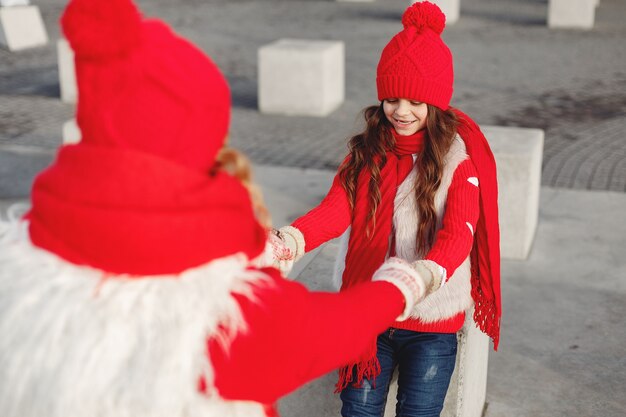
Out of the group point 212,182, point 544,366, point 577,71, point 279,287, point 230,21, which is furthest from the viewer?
point 230,21

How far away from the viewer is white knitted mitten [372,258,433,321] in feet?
6.83

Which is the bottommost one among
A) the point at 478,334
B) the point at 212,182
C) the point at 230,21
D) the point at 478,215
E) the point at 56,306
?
the point at 230,21

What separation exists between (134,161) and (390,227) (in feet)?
5.21

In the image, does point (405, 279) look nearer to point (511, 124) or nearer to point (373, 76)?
point (511, 124)

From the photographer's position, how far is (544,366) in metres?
4.29

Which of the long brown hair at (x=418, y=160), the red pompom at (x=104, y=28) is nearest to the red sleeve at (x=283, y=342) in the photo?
the red pompom at (x=104, y=28)

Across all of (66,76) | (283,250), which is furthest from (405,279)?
(66,76)

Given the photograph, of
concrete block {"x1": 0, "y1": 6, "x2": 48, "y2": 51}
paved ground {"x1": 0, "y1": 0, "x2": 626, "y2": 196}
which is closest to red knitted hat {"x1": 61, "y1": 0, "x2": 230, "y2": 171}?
paved ground {"x1": 0, "y1": 0, "x2": 626, "y2": 196}

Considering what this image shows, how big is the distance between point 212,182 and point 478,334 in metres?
2.05

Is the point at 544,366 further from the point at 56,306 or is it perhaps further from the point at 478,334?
the point at 56,306

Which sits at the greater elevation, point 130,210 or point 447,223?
point 130,210

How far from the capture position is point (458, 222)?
2852mm

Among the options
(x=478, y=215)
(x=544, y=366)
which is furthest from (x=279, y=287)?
(x=544, y=366)

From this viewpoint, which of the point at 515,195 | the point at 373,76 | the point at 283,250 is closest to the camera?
the point at 283,250
